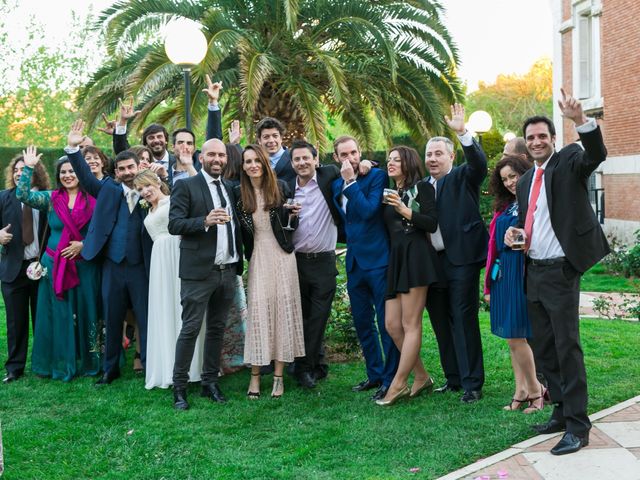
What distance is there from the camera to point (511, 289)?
18.7 ft

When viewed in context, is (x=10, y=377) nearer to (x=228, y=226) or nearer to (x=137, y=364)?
(x=137, y=364)

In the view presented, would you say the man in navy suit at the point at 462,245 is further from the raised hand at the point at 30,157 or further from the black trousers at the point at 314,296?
the raised hand at the point at 30,157

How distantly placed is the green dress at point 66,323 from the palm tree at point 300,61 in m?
6.28

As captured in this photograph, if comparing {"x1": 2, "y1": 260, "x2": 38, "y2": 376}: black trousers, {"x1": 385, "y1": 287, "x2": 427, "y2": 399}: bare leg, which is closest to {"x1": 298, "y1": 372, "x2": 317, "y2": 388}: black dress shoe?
{"x1": 385, "y1": 287, "x2": 427, "y2": 399}: bare leg

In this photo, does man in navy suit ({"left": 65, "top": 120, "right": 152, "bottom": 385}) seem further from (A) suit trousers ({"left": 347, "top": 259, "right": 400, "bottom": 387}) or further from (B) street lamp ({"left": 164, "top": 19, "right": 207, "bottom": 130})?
(B) street lamp ({"left": 164, "top": 19, "right": 207, "bottom": 130})

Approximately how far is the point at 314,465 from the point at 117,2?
12.0 meters

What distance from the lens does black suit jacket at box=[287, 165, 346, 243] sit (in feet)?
22.1

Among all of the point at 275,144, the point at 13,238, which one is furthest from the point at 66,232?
the point at 275,144

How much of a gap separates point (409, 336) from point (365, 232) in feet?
3.12

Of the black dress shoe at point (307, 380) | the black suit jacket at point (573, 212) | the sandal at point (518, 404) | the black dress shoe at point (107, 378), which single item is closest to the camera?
the black suit jacket at point (573, 212)

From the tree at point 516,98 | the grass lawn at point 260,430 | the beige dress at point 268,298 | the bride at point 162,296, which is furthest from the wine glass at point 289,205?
the tree at point 516,98

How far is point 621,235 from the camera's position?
18375 mm

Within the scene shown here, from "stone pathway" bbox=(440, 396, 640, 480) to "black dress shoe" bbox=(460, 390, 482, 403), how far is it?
1.03 meters

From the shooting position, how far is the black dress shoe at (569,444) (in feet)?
15.5
